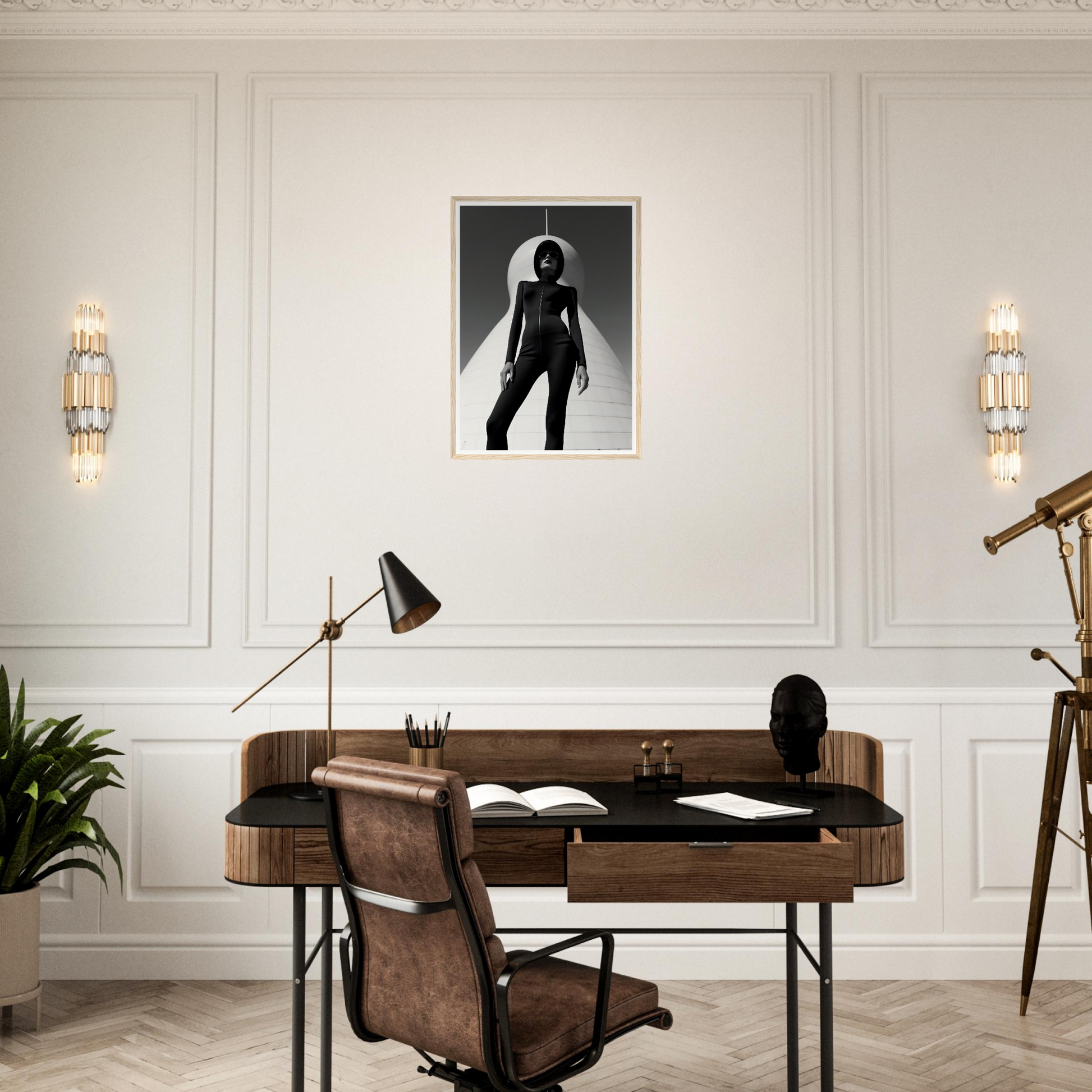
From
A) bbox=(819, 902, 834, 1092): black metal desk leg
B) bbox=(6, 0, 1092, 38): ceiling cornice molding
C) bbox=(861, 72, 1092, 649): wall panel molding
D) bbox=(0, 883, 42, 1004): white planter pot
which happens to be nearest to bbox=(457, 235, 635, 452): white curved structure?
bbox=(861, 72, 1092, 649): wall panel molding

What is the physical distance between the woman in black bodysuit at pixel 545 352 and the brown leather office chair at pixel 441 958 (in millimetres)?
1922

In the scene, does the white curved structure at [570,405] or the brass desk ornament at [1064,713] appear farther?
the white curved structure at [570,405]

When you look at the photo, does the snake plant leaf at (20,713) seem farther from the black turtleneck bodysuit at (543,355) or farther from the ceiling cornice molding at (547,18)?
the ceiling cornice molding at (547,18)

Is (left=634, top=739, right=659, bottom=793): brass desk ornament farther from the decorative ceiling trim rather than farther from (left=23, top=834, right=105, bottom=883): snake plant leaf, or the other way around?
the decorative ceiling trim

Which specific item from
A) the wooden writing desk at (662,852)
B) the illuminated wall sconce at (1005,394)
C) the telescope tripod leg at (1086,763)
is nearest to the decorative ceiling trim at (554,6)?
the illuminated wall sconce at (1005,394)

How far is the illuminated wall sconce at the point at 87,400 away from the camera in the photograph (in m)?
3.55

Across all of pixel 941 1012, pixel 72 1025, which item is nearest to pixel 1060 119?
pixel 941 1012

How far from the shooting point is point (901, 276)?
3.62 m

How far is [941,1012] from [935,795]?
0.70m

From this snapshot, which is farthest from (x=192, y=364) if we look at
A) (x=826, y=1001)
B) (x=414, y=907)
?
(x=826, y=1001)

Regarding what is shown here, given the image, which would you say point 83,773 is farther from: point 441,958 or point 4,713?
point 441,958

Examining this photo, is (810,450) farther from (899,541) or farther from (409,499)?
(409,499)

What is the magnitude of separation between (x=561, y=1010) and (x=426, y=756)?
2.48 feet

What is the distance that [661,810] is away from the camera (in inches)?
93.1
